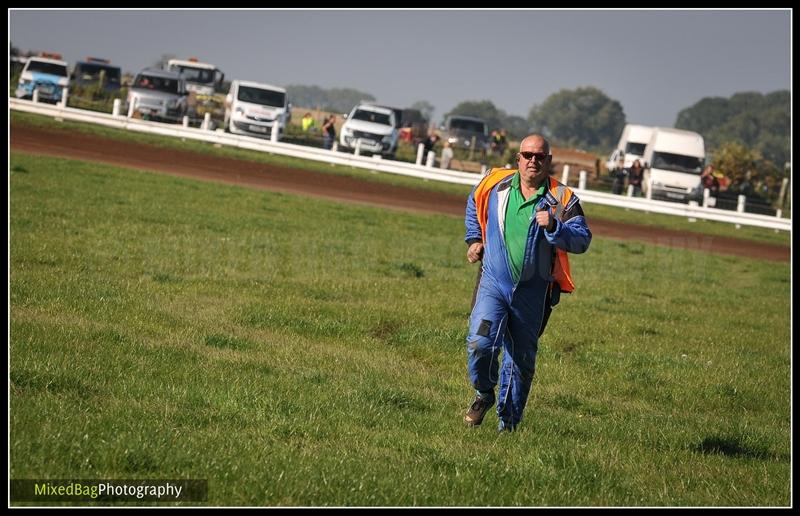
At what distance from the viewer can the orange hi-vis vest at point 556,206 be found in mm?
7055

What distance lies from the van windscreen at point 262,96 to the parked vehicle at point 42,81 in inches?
268

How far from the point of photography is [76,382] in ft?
23.6

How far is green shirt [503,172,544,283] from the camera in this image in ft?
23.1

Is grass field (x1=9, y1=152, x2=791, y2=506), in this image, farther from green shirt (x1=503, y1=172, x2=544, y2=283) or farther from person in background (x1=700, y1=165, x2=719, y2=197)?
person in background (x1=700, y1=165, x2=719, y2=197)

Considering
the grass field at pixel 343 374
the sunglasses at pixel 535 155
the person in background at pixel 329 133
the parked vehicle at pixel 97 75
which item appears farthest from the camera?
the parked vehicle at pixel 97 75

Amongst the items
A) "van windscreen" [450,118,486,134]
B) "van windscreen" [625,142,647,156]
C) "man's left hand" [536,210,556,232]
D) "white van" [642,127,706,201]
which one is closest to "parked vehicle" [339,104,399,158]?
"van windscreen" [450,118,486,134]

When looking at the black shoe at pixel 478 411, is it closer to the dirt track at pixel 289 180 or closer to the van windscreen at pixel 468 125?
the dirt track at pixel 289 180

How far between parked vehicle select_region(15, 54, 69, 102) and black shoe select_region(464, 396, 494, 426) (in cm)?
3693

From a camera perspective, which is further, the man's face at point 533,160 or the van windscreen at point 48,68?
the van windscreen at point 48,68

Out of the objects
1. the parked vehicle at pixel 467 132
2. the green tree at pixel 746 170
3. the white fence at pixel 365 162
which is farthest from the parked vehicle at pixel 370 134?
the green tree at pixel 746 170

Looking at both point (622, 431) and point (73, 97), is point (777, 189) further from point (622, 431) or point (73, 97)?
point (622, 431)

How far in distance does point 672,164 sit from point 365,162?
12028 millimetres

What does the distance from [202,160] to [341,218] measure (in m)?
10.6

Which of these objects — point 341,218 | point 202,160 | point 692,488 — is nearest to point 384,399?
point 692,488
